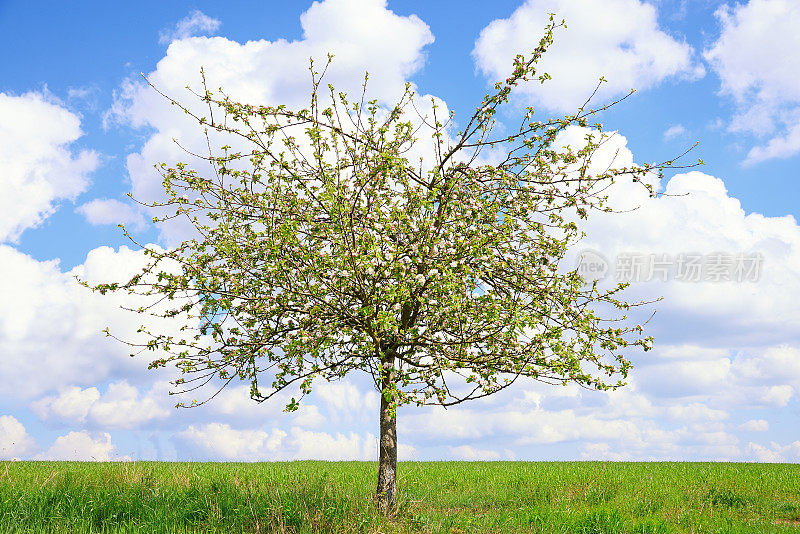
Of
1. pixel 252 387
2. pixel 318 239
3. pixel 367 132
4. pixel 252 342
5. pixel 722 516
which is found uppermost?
pixel 367 132

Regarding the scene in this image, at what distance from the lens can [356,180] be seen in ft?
34.3

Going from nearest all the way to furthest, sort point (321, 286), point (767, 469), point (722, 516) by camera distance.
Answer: point (321, 286), point (722, 516), point (767, 469)

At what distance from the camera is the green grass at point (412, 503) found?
1029cm

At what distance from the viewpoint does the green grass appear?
33.8 ft

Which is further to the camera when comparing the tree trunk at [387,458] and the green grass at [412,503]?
the tree trunk at [387,458]

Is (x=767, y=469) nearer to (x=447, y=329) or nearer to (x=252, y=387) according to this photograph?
(x=447, y=329)

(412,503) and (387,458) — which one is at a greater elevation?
(387,458)

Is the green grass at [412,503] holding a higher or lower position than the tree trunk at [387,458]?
lower

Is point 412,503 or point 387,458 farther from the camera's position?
point 412,503

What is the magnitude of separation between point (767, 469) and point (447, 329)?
51.2 ft

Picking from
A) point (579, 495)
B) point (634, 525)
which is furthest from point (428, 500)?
point (634, 525)

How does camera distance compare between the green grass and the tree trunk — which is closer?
the green grass

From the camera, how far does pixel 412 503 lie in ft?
38.9

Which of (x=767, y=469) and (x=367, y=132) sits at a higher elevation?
(x=367, y=132)
